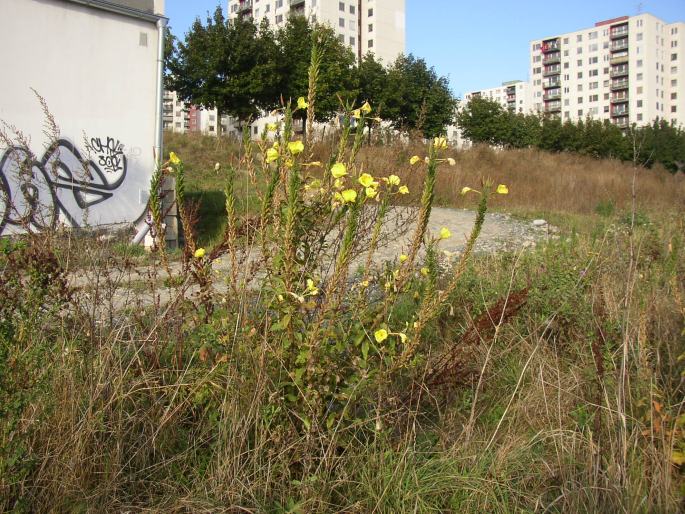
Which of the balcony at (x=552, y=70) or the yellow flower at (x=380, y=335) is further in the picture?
the balcony at (x=552, y=70)

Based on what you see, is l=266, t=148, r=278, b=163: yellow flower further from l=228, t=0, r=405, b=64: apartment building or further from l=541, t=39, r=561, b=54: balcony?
l=541, t=39, r=561, b=54: balcony

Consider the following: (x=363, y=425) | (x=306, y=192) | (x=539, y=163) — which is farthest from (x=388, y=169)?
(x=539, y=163)

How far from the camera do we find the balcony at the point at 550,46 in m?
102

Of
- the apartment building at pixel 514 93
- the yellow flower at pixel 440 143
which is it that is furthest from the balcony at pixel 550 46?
the yellow flower at pixel 440 143

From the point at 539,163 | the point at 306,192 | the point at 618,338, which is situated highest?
the point at 539,163

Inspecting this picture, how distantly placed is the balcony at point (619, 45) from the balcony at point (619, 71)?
267 centimetres

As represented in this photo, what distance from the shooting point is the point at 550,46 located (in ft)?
337

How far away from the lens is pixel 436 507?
202 centimetres

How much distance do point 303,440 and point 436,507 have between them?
1.69 ft

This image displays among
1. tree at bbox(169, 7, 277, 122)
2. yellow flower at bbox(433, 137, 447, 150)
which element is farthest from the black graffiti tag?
tree at bbox(169, 7, 277, 122)

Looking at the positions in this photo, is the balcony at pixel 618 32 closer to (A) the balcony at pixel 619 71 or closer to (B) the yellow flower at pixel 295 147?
(A) the balcony at pixel 619 71

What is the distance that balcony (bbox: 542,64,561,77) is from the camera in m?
102

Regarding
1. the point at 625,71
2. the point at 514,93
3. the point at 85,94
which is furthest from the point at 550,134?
the point at 514,93

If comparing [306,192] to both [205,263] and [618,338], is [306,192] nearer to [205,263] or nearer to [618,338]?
[205,263]
